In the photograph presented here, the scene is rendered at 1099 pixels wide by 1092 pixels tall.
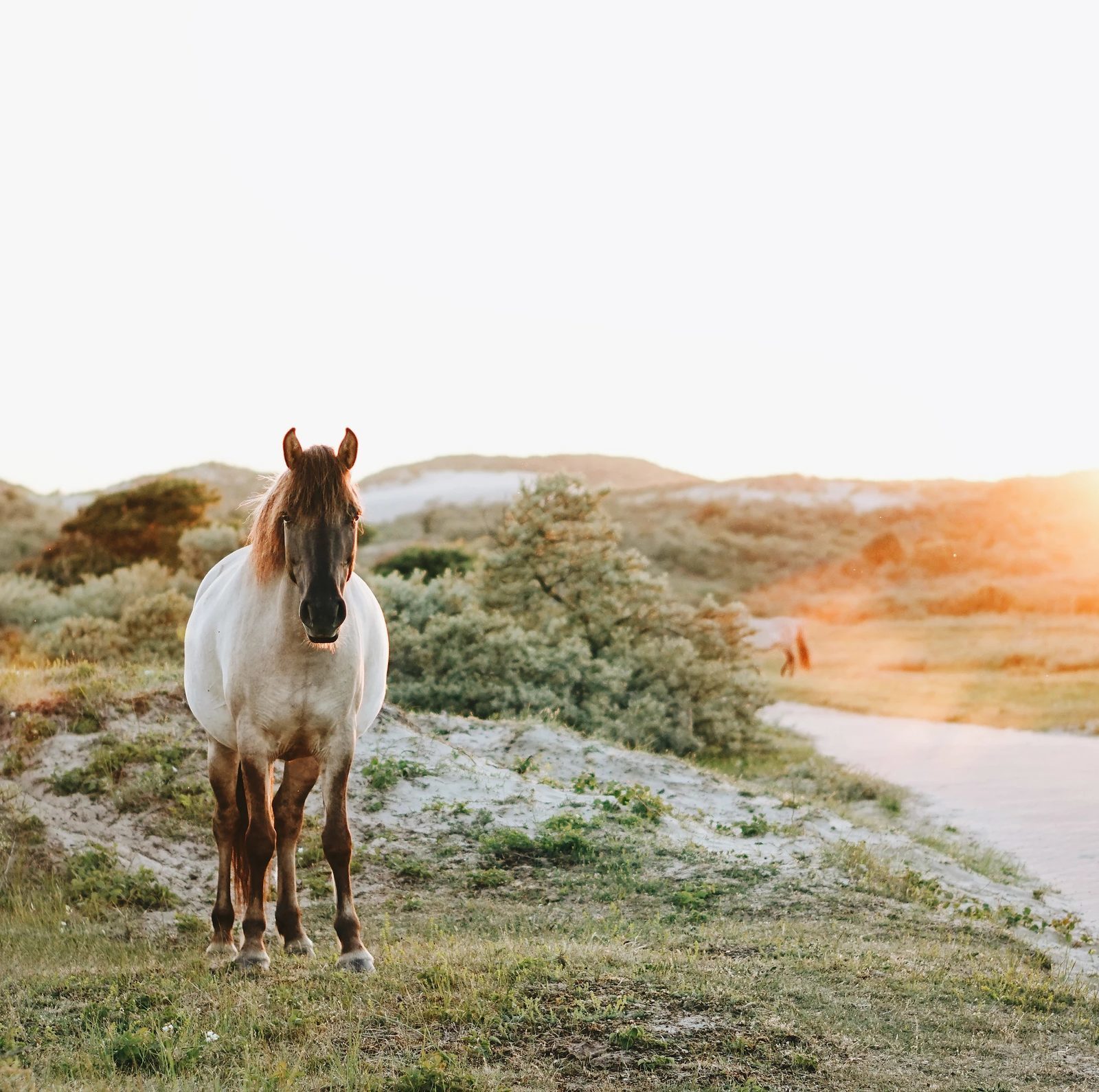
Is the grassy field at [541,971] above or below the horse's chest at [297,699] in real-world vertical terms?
below

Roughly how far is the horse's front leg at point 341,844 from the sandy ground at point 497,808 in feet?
8.10

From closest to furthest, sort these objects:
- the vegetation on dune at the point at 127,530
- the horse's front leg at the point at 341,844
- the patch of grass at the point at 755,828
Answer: the horse's front leg at the point at 341,844 → the patch of grass at the point at 755,828 → the vegetation on dune at the point at 127,530

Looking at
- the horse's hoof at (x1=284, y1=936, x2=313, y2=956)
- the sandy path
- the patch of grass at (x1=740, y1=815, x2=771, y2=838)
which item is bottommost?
the sandy path

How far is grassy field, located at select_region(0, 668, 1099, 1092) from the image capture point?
16.0 feet

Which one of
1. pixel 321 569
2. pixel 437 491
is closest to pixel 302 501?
pixel 321 569

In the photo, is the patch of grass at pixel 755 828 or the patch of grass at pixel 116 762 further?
the patch of grass at pixel 755 828

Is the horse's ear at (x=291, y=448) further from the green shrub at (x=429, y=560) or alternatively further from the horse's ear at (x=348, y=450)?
the green shrub at (x=429, y=560)

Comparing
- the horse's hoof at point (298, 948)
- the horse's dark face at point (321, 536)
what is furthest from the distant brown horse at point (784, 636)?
the horse's dark face at point (321, 536)

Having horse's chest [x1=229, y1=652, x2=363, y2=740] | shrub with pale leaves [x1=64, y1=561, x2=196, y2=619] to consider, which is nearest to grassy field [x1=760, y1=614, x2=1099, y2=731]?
shrub with pale leaves [x1=64, y1=561, x2=196, y2=619]

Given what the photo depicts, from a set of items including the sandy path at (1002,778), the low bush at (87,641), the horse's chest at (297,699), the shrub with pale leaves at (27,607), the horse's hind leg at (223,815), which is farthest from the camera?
the shrub with pale leaves at (27,607)

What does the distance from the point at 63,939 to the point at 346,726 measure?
289 cm

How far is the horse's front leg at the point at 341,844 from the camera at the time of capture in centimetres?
614

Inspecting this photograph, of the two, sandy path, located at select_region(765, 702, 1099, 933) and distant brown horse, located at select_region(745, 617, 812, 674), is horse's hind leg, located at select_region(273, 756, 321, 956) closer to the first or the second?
sandy path, located at select_region(765, 702, 1099, 933)

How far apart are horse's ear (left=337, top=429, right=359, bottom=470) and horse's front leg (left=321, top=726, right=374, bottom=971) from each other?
144 cm
